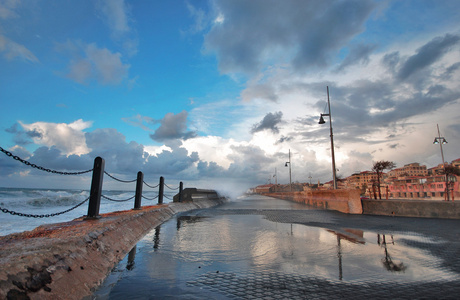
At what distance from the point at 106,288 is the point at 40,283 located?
0.91m

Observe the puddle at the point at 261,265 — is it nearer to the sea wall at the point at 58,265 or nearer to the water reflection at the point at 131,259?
the water reflection at the point at 131,259

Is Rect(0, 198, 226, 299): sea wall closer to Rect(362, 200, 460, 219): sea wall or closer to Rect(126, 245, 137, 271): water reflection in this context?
Rect(126, 245, 137, 271): water reflection

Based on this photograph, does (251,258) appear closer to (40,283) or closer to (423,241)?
(40,283)

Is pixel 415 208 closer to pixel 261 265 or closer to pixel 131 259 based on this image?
pixel 261 265

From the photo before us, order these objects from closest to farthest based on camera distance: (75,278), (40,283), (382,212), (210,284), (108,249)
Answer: (40,283) → (75,278) → (210,284) → (108,249) → (382,212)

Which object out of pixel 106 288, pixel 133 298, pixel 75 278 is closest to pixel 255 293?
pixel 133 298

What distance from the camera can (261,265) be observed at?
4.30 m

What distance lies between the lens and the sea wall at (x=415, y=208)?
11.8 meters

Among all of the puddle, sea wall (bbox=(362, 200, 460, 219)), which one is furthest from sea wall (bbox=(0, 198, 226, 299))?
sea wall (bbox=(362, 200, 460, 219))

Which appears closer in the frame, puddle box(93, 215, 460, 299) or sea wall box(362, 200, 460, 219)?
puddle box(93, 215, 460, 299)

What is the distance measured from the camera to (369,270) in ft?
13.1

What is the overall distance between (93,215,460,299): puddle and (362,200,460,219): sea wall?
7.49 metres

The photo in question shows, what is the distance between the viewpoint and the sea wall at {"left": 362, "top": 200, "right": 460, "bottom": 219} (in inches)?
465

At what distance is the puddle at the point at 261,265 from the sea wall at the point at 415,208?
295 inches
